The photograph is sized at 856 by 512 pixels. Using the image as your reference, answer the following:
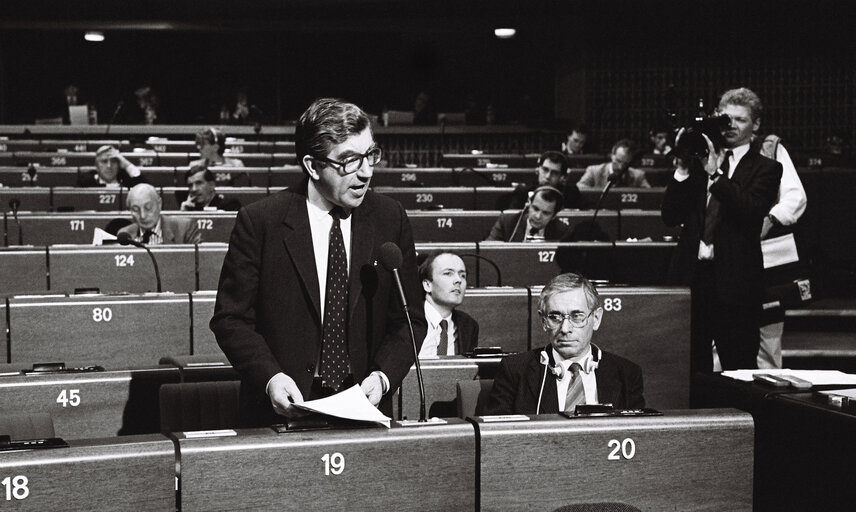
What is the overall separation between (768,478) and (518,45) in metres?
13.5

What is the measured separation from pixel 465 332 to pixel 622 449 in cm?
216

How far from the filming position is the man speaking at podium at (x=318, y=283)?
2232mm

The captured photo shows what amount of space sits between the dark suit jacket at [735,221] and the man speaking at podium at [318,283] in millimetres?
2074

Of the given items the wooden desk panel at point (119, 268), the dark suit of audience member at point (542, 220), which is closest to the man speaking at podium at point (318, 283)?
the wooden desk panel at point (119, 268)

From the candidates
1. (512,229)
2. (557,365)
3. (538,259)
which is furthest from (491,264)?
(557,365)

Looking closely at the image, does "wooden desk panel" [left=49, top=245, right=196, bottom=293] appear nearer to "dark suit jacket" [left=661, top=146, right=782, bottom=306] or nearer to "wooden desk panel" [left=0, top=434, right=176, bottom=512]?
"dark suit jacket" [left=661, top=146, right=782, bottom=306]

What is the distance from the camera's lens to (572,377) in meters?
3.06

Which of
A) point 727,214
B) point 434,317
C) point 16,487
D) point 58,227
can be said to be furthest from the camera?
point 58,227

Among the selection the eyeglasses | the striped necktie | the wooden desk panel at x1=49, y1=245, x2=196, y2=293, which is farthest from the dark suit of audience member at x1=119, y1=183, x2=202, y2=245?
the striped necktie

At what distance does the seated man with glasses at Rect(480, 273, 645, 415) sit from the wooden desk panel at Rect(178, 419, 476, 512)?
1.00m

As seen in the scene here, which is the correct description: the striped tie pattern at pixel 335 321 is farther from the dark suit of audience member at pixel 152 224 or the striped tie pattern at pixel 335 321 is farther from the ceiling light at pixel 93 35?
the ceiling light at pixel 93 35

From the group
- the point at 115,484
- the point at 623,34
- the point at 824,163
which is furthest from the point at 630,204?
the point at 115,484

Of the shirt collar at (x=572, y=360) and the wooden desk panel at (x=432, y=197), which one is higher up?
the wooden desk panel at (x=432, y=197)

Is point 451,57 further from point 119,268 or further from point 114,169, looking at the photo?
Result: point 119,268
